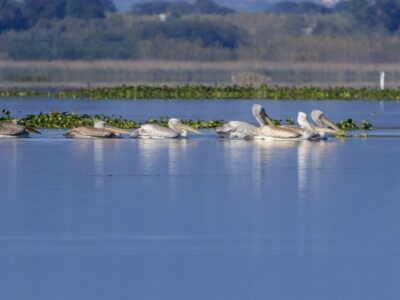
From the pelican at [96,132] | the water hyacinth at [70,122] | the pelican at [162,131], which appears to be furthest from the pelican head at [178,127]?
the water hyacinth at [70,122]

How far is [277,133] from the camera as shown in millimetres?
19969

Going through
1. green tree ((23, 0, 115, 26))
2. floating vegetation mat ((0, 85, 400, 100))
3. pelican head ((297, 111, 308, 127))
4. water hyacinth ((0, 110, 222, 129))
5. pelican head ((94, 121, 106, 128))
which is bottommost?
floating vegetation mat ((0, 85, 400, 100))

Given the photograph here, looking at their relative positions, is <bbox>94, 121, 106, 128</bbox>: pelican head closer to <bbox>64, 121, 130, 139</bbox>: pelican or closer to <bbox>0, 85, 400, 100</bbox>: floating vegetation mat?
<bbox>64, 121, 130, 139</bbox>: pelican

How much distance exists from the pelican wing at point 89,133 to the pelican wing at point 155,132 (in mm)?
375

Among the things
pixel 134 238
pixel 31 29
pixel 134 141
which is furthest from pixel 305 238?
pixel 31 29

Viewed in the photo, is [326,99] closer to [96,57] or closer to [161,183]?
[161,183]

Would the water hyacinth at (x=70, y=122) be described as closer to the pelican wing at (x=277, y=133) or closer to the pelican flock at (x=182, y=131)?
the pelican flock at (x=182, y=131)

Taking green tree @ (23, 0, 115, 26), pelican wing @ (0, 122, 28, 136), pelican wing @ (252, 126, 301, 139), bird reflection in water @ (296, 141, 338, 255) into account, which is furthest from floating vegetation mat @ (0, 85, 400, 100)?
green tree @ (23, 0, 115, 26)

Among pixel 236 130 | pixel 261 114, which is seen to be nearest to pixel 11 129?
pixel 236 130

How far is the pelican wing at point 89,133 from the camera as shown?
20.1 meters

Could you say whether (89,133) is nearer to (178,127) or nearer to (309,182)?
(178,127)

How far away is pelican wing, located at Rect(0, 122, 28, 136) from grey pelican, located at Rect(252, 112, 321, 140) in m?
2.87

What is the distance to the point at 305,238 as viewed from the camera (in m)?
11.0

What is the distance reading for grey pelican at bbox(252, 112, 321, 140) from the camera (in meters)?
20.0
